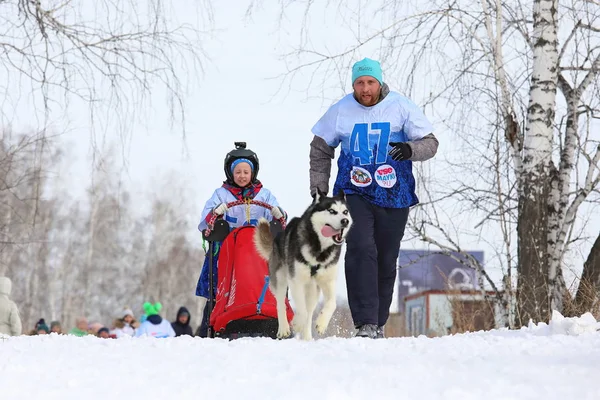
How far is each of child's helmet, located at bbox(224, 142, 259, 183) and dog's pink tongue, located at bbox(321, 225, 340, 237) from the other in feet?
4.65

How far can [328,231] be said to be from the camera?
610 cm

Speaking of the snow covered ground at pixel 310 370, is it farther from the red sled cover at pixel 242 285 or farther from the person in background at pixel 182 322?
the person in background at pixel 182 322

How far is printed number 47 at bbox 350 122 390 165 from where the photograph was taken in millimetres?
6062

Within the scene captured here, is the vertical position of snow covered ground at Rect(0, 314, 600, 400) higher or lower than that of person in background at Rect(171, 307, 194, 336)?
lower

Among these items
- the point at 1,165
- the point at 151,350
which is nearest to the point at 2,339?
the point at 151,350

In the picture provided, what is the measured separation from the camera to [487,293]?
30.3 ft

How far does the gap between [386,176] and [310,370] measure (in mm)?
2461

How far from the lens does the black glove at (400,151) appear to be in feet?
19.3

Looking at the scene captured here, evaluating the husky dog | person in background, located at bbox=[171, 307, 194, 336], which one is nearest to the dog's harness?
the husky dog

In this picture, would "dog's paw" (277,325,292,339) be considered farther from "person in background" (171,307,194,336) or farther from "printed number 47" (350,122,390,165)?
"person in background" (171,307,194,336)

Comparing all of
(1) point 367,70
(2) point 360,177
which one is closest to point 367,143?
(2) point 360,177

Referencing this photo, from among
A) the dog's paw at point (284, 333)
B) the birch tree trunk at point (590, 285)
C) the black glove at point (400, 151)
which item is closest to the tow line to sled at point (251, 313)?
Answer: the dog's paw at point (284, 333)

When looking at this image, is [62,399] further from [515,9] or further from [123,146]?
[515,9]

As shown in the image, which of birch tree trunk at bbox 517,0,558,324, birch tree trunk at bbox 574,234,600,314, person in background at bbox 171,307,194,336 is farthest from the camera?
person in background at bbox 171,307,194,336
